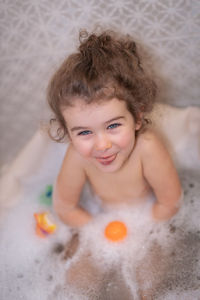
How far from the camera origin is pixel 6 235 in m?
1.31

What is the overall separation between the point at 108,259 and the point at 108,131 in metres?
0.49

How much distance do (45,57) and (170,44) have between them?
420mm

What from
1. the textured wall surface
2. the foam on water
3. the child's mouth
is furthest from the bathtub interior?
the child's mouth

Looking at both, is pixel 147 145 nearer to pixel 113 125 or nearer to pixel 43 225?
pixel 113 125

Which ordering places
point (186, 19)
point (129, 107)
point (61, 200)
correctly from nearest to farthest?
point (129, 107) → point (186, 19) → point (61, 200)

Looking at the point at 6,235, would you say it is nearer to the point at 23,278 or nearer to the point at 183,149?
the point at 23,278

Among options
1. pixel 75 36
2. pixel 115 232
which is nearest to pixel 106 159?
pixel 115 232

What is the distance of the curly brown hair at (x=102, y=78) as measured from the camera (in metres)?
0.90

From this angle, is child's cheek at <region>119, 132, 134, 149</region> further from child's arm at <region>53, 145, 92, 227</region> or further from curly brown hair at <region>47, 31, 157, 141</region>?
child's arm at <region>53, 145, 92, 227</region>

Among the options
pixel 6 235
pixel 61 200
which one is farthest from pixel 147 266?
pixel 6 235

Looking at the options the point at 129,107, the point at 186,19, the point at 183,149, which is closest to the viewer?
the point at 129,107

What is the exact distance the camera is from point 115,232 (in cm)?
123

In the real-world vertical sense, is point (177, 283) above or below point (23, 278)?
below

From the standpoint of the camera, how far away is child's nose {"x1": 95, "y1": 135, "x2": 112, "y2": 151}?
941 mm
